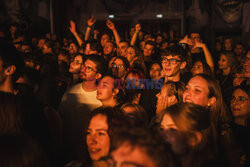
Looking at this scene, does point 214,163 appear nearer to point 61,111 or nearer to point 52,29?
point 61,111

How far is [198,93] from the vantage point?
2598 millimetres

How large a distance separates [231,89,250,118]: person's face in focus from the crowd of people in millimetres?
11

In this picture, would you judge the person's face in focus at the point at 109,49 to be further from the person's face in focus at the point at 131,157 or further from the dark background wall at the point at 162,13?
the dark background wall at the point at 162,13

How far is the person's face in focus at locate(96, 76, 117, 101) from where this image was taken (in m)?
3.01

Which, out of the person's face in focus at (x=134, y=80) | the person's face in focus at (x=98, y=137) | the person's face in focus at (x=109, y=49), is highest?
the person's face in focus at (x=109, y=49)

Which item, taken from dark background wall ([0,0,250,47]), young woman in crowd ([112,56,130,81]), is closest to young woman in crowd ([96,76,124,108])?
young woman in crowd ([112,56,130,81])

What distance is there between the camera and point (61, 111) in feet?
11.1

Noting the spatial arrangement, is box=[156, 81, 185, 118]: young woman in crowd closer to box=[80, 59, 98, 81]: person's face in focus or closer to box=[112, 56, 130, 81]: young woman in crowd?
box=[80, 59, 98, 81]: person's face in focus

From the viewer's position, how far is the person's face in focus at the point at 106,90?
9.87 ft

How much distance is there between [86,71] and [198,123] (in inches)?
73.6

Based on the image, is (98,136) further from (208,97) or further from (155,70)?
(155,70)

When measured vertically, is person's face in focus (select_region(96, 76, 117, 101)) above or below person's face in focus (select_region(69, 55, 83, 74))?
below

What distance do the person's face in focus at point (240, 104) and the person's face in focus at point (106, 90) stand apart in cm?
144

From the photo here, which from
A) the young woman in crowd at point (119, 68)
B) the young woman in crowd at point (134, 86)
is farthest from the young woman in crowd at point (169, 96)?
the young woman in crowd at point (119, 68)
